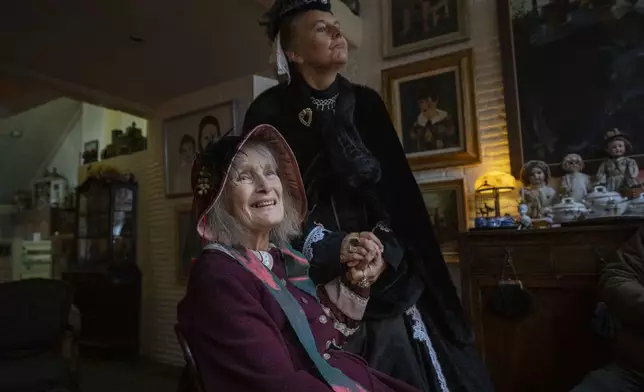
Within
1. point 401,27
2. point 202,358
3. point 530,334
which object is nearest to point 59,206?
point 401,27

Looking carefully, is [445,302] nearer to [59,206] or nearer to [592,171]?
[592,171]

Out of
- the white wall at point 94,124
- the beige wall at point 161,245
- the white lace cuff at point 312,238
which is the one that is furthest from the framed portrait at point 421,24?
the white wall at point 94,124

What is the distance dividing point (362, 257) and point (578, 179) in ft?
5.28

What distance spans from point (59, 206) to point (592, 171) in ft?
18.4

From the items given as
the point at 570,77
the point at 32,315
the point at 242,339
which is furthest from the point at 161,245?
the point at 242,339

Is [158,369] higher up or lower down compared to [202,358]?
lower down

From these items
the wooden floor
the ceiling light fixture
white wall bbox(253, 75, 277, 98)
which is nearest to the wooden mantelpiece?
white wall bbox(253, 75, 277, 98)

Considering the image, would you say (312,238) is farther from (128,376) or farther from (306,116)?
(128,376)

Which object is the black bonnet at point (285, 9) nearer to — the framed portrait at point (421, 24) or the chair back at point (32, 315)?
the framed portrait at point (421, 24)

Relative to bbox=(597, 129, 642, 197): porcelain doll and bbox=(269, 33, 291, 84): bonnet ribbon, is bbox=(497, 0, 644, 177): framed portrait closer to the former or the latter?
bbox=(597, 129, 642, 197): porcelain doll

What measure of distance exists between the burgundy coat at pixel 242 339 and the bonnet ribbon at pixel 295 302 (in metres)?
0.01

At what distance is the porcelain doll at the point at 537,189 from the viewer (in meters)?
2.14

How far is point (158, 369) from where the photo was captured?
3.73m

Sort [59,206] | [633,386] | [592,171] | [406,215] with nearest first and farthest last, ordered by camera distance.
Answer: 1. [406,215]
2. [633,386]
3. [592,171]
4. [59,206]
